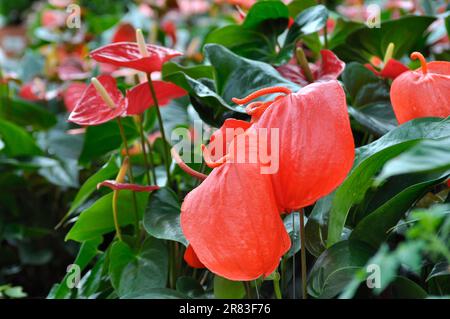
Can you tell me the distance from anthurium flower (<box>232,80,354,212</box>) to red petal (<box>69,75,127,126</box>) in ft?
0.73

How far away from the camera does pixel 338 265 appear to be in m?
0.47

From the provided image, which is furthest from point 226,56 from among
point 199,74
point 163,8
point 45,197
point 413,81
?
point 163,8

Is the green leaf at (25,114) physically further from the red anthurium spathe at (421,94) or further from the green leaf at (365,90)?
the red anthurium spathe at (421,94)

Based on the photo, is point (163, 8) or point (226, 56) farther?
point (163, 8)

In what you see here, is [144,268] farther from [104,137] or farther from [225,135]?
[104,137]

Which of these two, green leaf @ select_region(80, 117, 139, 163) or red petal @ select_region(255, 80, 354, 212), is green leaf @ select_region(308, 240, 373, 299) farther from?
green leaf @ select_region(80, 117, 139, 163)

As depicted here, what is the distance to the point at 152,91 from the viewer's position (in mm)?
620

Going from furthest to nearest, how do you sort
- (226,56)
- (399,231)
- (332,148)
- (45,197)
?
(45,197), (226,56), (399,231), (332,148)

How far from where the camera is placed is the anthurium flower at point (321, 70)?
65 centimetres

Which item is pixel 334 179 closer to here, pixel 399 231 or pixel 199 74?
pixel 399 231

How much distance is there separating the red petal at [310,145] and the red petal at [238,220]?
0.02 metres

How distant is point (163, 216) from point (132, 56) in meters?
0.15
